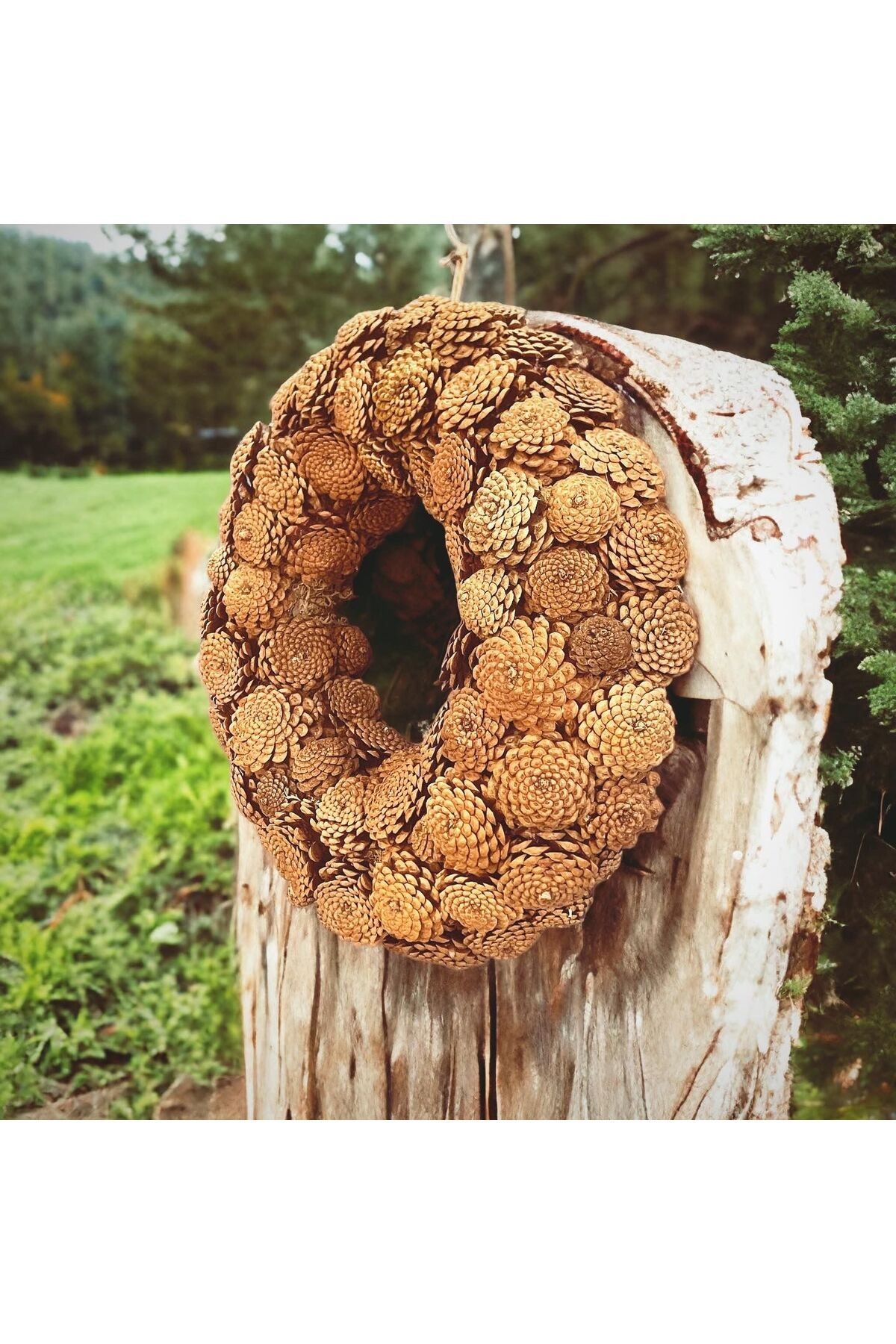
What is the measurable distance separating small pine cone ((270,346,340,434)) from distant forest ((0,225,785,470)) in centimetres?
43

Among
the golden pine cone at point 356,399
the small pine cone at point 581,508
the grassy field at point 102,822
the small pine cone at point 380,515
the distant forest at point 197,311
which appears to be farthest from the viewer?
the grassy field at point 102,822

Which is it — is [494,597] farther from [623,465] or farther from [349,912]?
[349,912]

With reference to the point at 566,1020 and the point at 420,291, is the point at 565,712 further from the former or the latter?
the point at 420,291

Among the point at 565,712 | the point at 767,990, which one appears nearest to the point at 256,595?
the point at 565,712

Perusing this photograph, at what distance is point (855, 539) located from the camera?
1.34 metres

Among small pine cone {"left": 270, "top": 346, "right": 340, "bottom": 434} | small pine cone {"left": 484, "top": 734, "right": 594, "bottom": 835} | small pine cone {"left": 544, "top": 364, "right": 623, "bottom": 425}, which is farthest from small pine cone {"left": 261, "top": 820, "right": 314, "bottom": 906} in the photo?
small pine cone {"left": 544, "top": 364, "right": 623, "bottom": 425}

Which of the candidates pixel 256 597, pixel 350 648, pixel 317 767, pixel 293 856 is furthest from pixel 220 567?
pixel 293 856

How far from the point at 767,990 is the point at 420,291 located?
1.27 m

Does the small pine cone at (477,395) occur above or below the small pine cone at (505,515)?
above

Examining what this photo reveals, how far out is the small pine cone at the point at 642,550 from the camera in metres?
1.16

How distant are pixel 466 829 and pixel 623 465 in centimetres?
48

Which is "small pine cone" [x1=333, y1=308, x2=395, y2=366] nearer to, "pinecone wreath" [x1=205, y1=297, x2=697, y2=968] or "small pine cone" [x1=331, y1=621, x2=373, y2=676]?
"pinecone wreath" [x1=205, y1=297, x2=697, y2=968]

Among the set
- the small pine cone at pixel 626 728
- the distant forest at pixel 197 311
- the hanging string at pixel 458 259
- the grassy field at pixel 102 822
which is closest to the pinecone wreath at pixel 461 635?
the small pine cone at pixel 626 728

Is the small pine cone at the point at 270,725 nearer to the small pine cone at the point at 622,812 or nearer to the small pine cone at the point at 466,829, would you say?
the small pine cone at the point at 466,829
